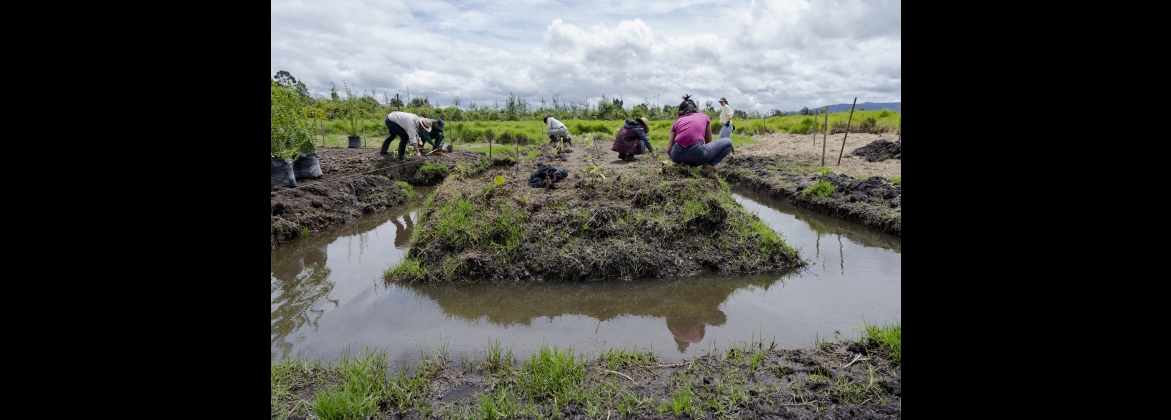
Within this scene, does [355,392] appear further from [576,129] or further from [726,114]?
[576,129]

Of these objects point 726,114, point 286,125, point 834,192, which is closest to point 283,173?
point 286,125

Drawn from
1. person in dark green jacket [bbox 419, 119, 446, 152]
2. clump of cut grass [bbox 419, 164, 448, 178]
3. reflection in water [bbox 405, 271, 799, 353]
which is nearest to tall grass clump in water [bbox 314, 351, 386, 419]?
reflection in water [bbox 405, 271, 799, 353]

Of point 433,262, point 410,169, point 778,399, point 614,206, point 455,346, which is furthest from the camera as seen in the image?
point 410,169

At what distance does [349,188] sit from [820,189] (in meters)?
7.48

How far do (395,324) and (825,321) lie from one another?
3.26m

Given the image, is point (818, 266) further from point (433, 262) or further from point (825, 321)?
point (433, 262)

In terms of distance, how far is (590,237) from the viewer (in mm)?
5191

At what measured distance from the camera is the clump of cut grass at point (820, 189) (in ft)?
25.9

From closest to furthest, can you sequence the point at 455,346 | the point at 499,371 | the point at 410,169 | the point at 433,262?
the point at 499,371, the point at 455,346, the point at 433,262, the point at 410,169

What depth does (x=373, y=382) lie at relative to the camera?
110 inches

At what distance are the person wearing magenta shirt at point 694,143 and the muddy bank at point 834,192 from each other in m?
1.61

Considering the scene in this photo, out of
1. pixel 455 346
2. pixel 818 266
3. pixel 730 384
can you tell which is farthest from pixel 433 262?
pixel 818 266

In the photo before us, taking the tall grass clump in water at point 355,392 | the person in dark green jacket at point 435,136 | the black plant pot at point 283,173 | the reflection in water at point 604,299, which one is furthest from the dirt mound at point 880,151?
the tall grass clump in water at point 355,392
